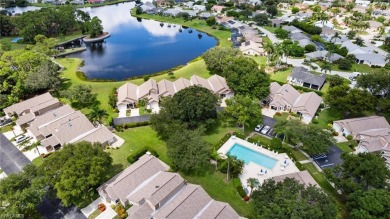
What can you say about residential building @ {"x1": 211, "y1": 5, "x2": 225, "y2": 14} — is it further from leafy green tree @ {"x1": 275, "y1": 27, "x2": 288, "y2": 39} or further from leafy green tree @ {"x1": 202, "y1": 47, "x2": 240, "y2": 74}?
leafy green tree @ {"x1": 202, "y1": 47, "x2": 240, "y2": 74}

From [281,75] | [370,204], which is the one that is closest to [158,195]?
[370,204]

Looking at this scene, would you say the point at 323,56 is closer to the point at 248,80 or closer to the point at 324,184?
the point at 248,80

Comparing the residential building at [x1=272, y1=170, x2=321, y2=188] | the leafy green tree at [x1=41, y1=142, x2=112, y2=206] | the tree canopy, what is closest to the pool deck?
the residential building at [x1=272, y1=170, x2=321, y2=188]

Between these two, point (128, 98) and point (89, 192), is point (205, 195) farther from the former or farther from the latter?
point (128, 98)

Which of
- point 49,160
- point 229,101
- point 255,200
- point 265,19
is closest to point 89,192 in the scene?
point 49,160

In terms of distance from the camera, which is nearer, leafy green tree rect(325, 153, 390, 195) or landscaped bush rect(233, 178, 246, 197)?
leafy green tree rect(325, 153, 390, 195)

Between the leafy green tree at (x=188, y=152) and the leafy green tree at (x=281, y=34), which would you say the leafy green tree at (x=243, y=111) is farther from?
the leafy green tree at (x=281, y=34)
